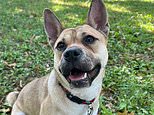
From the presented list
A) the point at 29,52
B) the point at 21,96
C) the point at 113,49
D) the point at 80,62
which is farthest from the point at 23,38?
the point at 80,62

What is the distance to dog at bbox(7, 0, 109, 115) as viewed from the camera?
3.85 metres

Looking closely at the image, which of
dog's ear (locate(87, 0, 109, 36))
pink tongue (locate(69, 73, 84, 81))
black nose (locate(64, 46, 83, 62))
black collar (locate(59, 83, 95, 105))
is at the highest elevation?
dog's ear (locate(87, 0, 109, 36))

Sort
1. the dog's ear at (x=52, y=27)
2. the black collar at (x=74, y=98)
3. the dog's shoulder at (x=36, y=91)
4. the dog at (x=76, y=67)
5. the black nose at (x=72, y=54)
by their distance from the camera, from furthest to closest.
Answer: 1. the dog's shoulder at (x=36, y=91)
2. the dog's ear at (x=52, y=27)
3. the black collar at (x=74, y=98)
4. the dog at (x=76, y=67)
5. the black nose at (x=72, y=54)

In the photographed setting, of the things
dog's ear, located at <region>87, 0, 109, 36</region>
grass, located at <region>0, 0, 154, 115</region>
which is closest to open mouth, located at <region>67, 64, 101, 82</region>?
dog's ear, located at <region>87, 0, 109, 36</region>

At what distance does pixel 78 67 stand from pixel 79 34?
1.58ft

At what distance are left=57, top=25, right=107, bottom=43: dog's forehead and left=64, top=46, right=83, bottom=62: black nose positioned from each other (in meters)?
0.37

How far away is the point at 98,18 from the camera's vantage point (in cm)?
440

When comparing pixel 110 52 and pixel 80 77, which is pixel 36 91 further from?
pixel 110 52

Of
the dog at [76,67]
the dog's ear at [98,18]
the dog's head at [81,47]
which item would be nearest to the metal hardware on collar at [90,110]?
the dog at [76,67]

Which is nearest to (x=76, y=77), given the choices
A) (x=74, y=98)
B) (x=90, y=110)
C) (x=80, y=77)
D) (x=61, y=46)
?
(x=80, y=77)

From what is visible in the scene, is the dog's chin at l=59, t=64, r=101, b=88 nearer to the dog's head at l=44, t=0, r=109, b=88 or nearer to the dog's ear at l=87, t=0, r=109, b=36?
the dog's head at l=44, t=0, r=109, b=88

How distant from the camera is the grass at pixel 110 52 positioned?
18.1 feet

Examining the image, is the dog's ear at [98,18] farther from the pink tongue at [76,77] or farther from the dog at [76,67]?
the pink tongue at [76,77]

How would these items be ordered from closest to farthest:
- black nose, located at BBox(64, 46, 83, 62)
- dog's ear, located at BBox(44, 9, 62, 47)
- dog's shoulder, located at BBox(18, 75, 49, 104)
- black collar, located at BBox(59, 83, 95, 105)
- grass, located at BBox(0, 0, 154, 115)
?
Answer: black nose, located at BBox(64, 46, 83, 62)
black collar, located at BBox(59, 83, 95, 105)
dog's ear, located at BBox(44, 9, 62, 47)
dog's shoulder, located at BBox(18, 75, 49, 104)
grass, located at BBox(0, 0, 154, 115)
